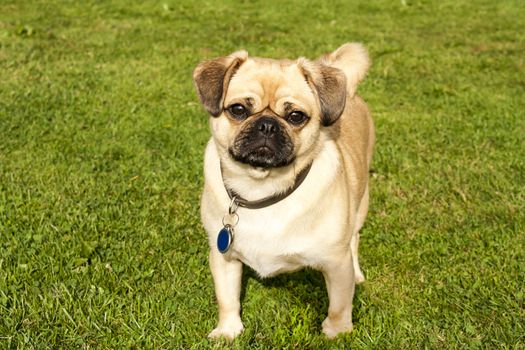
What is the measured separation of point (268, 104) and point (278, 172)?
14.3 inches

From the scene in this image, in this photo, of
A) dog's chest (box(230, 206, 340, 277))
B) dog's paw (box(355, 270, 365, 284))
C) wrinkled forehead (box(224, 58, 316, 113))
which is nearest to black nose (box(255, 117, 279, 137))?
wrinkled forehead (box(224, 58, 316, 113))

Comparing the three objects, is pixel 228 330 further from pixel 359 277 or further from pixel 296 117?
pixel 296 117

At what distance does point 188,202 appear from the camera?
4684 millimetres

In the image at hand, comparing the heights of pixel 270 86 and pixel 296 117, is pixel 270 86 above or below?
above

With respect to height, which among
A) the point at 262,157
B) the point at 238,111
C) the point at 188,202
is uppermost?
the point at 238,111

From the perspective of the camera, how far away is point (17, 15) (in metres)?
10.4

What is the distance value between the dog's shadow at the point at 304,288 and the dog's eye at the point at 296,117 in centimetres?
112

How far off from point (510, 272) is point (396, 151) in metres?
2.09

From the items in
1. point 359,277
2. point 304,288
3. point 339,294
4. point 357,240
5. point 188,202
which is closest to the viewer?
point 339,294

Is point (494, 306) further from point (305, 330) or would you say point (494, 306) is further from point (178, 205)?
point (178, 205)

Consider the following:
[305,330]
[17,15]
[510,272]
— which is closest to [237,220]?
[305,330]

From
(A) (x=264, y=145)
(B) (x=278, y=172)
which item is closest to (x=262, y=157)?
(A) (x=264, y=145)

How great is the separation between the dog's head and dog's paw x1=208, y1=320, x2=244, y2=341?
3.12ft

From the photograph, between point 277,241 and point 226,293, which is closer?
point 277,241
